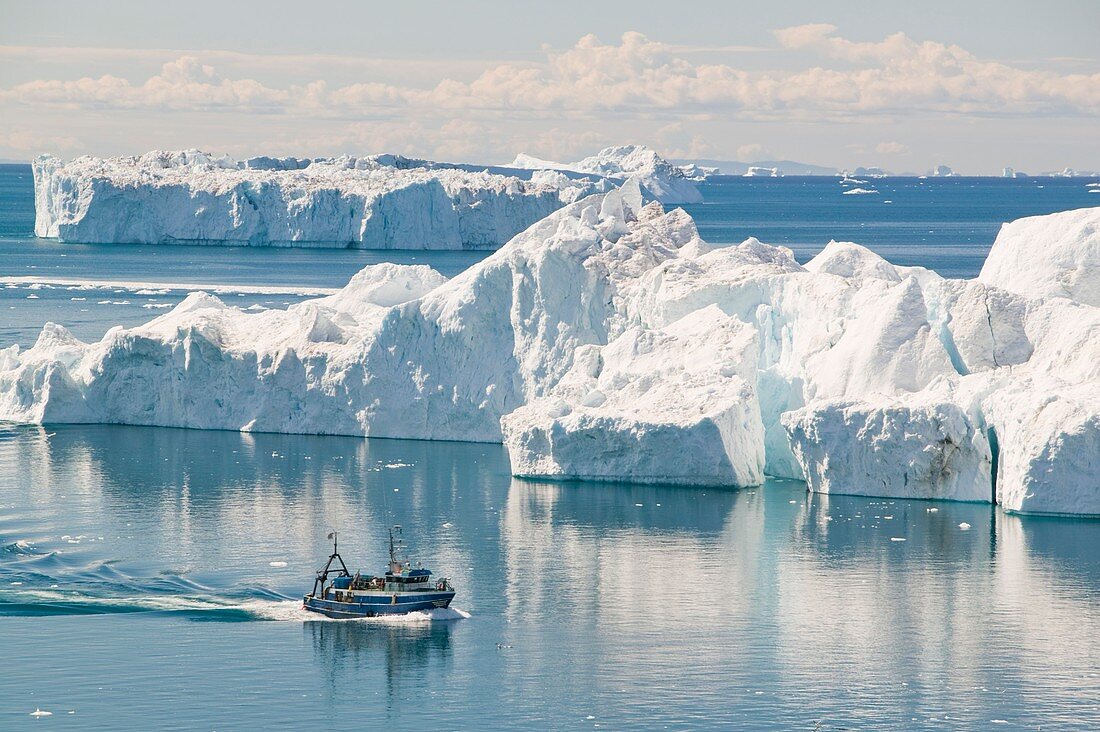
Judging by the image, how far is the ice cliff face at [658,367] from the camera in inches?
1503

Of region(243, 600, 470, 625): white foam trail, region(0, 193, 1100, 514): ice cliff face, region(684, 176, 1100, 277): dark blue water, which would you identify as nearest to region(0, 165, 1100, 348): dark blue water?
region(684, 176, 1100, 277): dark blue water

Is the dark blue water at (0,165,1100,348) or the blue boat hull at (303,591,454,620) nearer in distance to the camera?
the blue boat hull at (303,591,454,620)

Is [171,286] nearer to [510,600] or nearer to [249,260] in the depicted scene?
[249,260]

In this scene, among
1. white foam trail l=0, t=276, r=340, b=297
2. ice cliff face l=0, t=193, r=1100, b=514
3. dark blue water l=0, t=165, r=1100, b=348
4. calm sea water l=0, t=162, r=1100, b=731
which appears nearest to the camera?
calm sea water l=0, t=162, r=1100, b=731

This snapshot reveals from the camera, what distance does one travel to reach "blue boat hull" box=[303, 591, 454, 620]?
2922 cm

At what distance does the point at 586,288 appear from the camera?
47625mm

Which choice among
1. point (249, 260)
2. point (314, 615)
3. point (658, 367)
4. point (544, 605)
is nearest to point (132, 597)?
point (314, 615)

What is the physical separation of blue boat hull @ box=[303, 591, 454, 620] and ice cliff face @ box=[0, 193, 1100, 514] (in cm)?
1166

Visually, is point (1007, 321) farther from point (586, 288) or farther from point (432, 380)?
point (432, 380)

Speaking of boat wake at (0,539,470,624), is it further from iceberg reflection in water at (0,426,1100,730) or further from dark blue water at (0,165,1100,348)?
dark blue water at (0,165,1100,348)

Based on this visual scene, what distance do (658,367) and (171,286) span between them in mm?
52210

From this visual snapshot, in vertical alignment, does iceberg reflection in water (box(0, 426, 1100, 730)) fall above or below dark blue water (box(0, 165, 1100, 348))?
below

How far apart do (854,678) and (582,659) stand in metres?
4.42

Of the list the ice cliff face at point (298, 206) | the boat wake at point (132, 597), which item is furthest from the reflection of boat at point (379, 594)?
the ice cliff face at point (298, 206)
